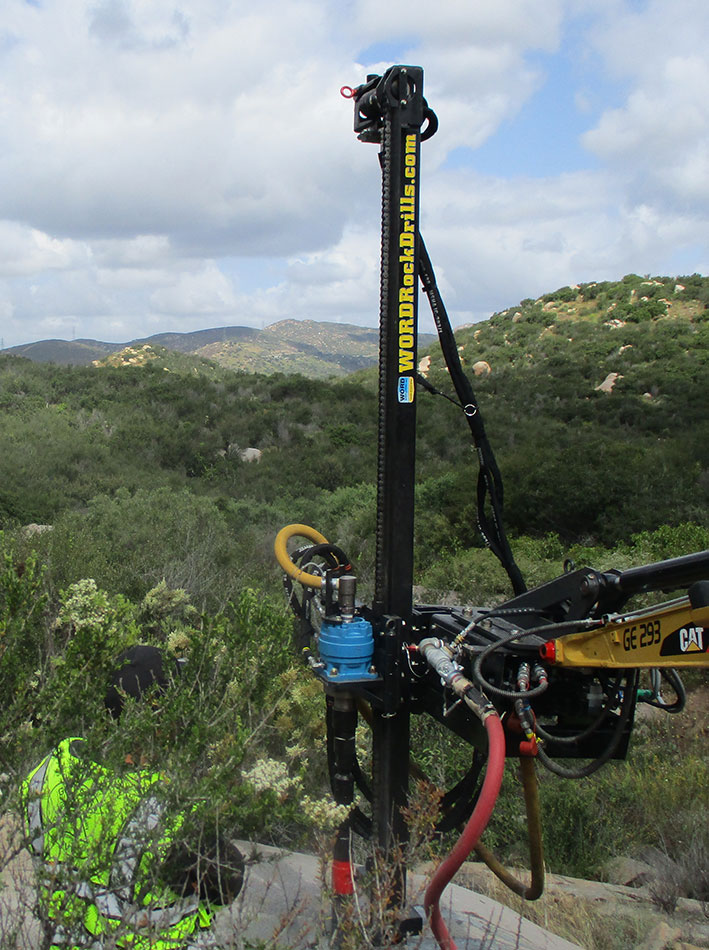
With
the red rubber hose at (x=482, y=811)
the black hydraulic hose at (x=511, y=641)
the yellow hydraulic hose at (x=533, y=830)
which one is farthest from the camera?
the yellow hydraulic hose at (x=533, y=830)

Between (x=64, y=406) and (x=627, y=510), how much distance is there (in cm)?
1881

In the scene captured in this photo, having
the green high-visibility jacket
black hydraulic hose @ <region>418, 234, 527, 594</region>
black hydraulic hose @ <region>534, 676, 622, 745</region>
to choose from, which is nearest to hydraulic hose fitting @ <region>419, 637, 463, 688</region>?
black hydraulic hose @ <region>534, 676, 622, 745</region>

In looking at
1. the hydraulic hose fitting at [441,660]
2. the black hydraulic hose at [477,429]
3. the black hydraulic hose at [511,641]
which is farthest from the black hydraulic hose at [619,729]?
the black hydraulic hose at [477,429]

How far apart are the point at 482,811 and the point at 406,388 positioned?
4.91 feet

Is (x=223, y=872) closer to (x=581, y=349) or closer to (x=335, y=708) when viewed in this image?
(x=335, y=708)

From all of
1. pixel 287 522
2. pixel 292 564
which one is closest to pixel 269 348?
pixel 287 522

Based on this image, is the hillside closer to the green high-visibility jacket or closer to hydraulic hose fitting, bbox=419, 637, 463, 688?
the green high-visibility jacket

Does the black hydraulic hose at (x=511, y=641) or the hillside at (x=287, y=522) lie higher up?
the black hydraulic hose at (x=511, y=641)

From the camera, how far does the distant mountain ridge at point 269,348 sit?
331 ft

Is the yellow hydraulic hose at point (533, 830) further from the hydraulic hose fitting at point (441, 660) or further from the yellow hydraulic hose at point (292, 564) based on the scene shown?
the yellow hydraulic hose at point (292, 564)

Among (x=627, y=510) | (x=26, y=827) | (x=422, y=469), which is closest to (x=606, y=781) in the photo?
(x=26, y=827)

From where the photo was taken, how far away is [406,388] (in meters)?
3.23

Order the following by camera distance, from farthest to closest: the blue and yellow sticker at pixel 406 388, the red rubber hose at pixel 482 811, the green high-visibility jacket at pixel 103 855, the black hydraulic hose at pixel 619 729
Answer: the blue and yellow sticker at pixel 406 388, the black hydraulic hose at pixel 619 729, the green high-visibility jacket at pixel 103 855, the red rubber hose at pixel 482 811

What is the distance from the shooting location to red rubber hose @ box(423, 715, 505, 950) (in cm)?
247
